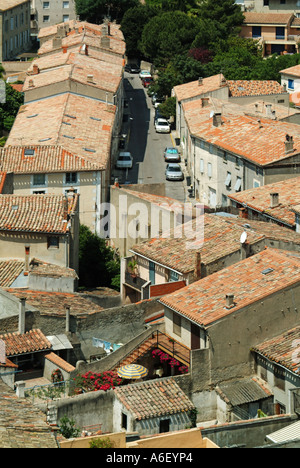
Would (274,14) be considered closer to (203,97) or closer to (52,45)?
(52,45)

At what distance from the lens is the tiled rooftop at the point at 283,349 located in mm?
39250

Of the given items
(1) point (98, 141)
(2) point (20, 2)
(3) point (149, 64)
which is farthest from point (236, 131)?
(2) point (20, 2)

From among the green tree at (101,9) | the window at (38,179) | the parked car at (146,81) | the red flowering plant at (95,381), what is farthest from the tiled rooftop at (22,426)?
the green tree at (101,9)

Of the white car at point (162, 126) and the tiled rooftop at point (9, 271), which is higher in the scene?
the tiled rooftop at point (9, 271)

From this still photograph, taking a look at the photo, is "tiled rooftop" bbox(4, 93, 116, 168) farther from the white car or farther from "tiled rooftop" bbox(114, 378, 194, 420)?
"tiled rooftop" bbox(114, 378, 194, 420)

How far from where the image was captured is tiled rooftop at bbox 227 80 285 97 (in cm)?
9119

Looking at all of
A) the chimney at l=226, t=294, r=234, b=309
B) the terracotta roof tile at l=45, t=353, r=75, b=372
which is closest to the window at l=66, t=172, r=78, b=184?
the terracotta roof tile at l=45, t=353, r=75, b=372

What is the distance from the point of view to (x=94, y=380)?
3991 centimetres

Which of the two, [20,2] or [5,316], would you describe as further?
[20,2]

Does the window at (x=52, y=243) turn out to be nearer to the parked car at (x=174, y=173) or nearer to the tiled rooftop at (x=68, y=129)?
the tiled rooftop at (x=68, y=129)

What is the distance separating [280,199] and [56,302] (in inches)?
764

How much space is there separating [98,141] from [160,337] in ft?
96.5

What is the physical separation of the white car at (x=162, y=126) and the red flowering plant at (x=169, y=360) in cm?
5097

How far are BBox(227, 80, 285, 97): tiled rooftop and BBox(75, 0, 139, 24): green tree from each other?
32000mm
